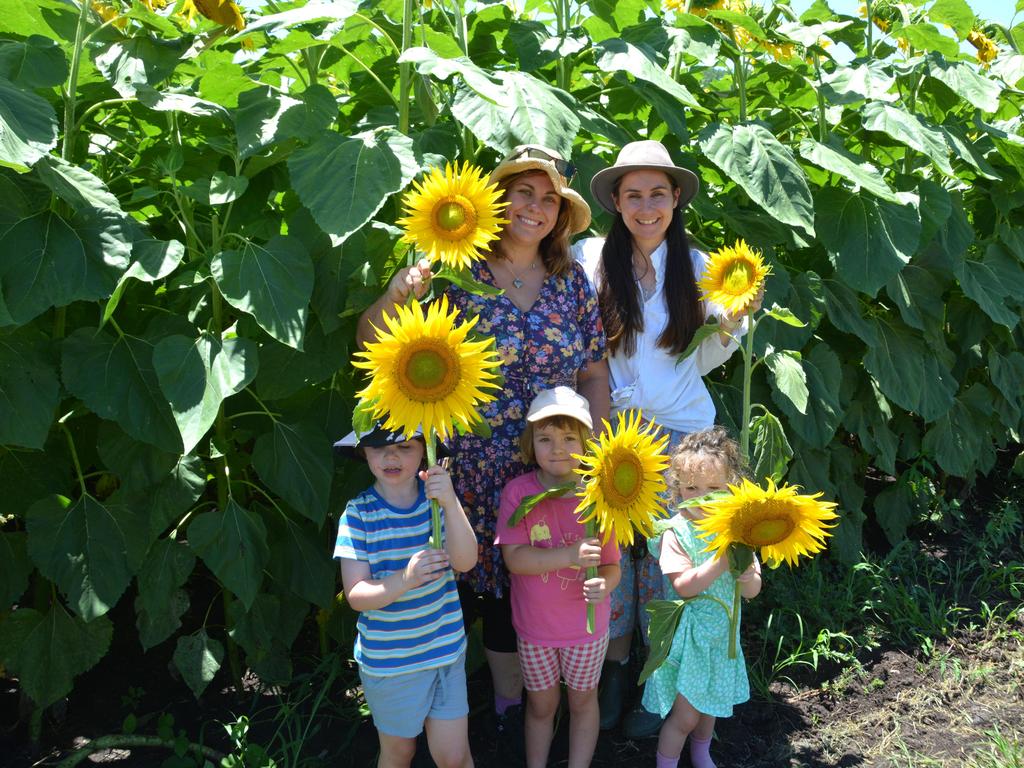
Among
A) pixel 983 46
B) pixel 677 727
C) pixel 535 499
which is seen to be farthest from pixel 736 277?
pixel 983 46

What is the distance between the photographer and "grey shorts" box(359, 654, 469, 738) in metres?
2.22

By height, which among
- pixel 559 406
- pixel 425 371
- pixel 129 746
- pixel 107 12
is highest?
pixel 425 371

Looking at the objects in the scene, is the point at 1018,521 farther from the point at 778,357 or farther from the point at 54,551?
the point at 54,551

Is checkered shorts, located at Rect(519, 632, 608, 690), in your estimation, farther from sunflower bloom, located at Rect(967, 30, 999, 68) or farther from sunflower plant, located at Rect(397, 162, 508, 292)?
sunflower bloom, located at Rect(967, 30, 999, 68)

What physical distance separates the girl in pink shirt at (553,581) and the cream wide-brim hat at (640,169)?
2.15 ft

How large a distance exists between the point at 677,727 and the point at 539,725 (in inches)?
13.4

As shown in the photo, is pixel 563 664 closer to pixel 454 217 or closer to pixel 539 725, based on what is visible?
pixel 539 725

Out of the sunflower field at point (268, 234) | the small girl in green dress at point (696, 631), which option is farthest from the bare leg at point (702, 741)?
the sunflower field at point (268, 234)

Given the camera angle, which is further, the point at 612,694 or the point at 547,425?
the point at 612,694

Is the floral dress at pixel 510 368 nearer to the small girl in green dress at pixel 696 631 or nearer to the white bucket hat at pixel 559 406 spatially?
the white bucket hat at pixel 559 406

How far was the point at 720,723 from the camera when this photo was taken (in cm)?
287

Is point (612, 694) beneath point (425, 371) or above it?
beneath

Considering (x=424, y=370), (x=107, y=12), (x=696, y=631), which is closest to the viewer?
(x=424, y=370)

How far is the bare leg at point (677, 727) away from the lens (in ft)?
8.34
